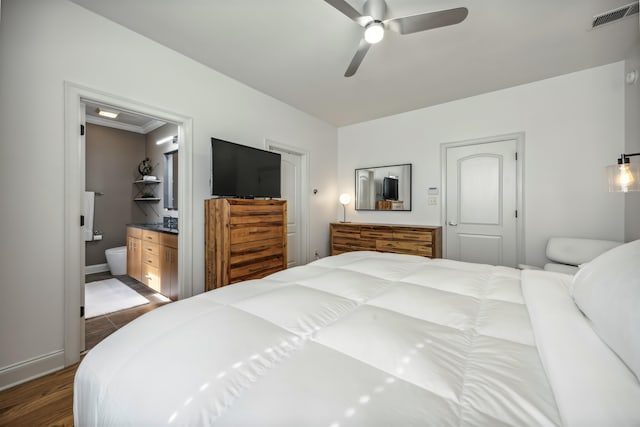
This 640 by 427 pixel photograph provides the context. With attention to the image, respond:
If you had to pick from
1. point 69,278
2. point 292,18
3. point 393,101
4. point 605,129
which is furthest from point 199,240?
point 605,129

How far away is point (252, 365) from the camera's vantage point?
2.25 feet

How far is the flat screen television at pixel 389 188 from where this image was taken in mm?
4273

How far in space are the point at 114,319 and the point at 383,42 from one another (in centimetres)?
384

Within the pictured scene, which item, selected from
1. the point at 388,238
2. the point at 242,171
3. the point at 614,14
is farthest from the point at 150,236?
the point at 614,14

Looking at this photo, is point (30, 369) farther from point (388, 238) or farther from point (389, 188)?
point (389, 188)

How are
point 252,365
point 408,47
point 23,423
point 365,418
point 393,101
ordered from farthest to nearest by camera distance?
point 393,101, point 408,47, point 23,423, point 252,365, point 365,418

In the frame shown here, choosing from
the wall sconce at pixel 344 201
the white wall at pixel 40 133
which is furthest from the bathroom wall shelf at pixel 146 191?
the wall sconce at pixel 344 201

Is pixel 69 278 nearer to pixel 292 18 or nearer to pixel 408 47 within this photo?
pixel 292 18

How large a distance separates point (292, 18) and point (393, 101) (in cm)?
207

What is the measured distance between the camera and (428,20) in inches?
71.0

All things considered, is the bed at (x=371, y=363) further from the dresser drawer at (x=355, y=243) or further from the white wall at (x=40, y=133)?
the dresser drawer at (x=355, y=243)

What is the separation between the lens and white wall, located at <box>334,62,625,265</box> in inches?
112

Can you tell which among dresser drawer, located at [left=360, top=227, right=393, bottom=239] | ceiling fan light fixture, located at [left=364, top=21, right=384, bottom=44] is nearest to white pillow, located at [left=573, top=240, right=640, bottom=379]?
ceiling fan light fixture, located at [left=364, top=21, right=384, bottom=44]

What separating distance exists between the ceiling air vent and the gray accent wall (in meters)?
5.98
